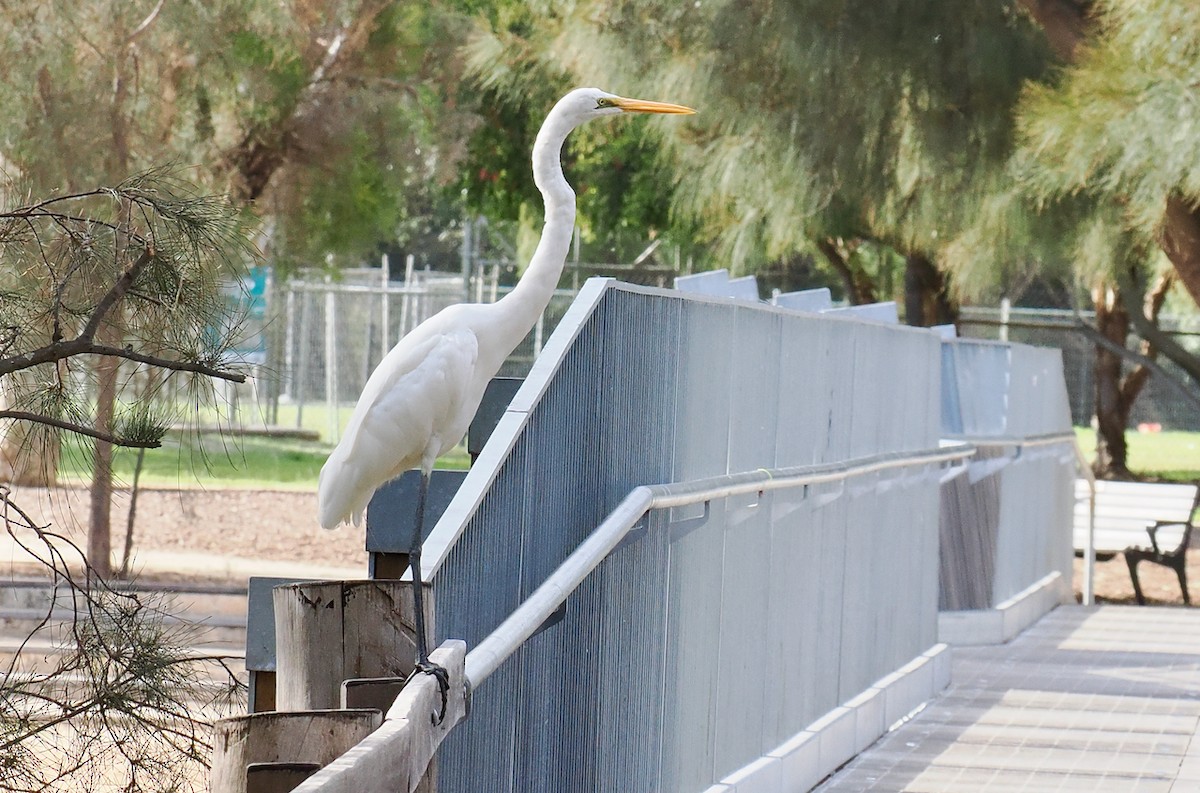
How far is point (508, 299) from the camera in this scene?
433 centimetres

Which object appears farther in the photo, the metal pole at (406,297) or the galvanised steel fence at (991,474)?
the metal pole at (406,297)

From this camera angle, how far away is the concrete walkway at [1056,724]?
607 cm

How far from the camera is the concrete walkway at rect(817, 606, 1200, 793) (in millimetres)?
6070

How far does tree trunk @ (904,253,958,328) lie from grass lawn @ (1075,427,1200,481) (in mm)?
6677

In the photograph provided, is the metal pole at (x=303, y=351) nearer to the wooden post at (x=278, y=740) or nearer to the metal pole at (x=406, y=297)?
the metal pole at (x=406, y=297)

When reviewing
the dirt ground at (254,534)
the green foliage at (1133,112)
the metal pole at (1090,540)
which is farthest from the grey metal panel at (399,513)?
the dirt ground at (254,534)

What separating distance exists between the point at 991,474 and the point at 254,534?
26.0 ft

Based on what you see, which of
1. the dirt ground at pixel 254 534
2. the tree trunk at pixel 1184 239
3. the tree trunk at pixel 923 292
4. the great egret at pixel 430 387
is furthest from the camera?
the tree trunk at pixel 923 292

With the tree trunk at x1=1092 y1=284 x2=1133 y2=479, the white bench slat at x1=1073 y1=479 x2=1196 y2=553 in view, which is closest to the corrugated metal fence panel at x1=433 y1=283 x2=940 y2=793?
the white bench slat at x1=1073 y1=479 x2=1196 y2=553

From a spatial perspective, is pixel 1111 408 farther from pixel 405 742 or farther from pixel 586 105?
pixel 405 742

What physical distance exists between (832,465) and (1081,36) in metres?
5.65

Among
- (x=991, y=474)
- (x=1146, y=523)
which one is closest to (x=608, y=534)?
(x=991, y=474)

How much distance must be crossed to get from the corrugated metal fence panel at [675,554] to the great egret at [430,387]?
1.01 ft

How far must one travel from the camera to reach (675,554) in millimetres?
4504
